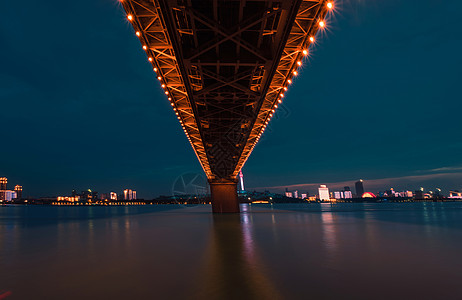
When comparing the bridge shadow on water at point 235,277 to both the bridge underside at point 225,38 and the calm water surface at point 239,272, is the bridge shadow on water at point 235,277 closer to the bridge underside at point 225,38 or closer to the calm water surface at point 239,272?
the calm water surface at point 239,272

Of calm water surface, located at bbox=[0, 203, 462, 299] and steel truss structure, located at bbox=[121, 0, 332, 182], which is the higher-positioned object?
steel truss structure, located at bbox=[121, 0, 332, 182]

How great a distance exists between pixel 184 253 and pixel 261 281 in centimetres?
532

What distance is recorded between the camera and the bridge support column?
4353 cm

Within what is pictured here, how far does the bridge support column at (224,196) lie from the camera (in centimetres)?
4353

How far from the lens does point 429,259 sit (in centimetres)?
1031

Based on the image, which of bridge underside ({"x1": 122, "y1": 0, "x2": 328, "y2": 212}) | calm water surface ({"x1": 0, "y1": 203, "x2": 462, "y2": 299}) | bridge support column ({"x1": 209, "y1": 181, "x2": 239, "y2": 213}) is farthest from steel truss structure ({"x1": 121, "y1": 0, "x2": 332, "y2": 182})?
bridge support column ({"x1": 209, "y1": 181, "x2": 239, "y2": 213})

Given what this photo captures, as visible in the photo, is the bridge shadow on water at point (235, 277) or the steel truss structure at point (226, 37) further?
the steel truss structure at point (226, 37)

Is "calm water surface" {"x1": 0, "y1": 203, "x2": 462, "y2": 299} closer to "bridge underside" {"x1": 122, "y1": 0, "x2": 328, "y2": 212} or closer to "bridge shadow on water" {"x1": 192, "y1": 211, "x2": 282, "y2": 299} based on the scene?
"bridge shadow on water" {"x1": 192, "y1": 211, "x2": 282, "y2": 299}

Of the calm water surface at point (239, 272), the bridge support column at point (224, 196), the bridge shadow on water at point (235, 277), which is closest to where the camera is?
the bridge shadow on water at point (235, 277)

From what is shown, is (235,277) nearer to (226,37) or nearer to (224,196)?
(226,37)

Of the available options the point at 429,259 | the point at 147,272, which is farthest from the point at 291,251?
the point at 147,272

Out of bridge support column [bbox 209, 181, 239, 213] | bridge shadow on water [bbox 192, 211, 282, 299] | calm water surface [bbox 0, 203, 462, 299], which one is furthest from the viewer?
bridge support column [bbox 209, 181, 239, 213]

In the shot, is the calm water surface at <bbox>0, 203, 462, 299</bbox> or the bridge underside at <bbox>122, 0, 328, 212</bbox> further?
the bridge underside at <bbox>122, 0, 328, 212</bbox>

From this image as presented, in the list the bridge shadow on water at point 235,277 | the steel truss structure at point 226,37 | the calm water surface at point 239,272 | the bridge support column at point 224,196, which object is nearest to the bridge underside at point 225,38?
the steel truss structure at point 226,37
